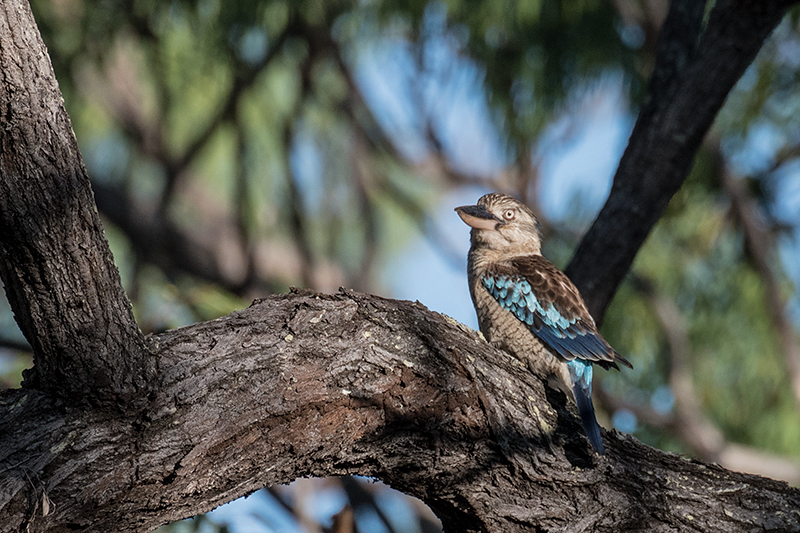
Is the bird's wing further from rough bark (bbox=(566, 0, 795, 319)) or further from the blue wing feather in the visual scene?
rough bark (bbox=(566, 0, 795, 319))

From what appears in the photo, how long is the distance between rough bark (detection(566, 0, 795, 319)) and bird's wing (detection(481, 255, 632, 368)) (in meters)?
0.47

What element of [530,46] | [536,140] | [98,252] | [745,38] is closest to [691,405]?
[536,140]

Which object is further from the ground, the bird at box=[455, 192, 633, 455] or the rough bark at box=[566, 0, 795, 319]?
the rough bark at box=[566, 0, 795, 319]

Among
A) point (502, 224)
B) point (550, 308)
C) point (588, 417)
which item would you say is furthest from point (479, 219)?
point (588, 417)

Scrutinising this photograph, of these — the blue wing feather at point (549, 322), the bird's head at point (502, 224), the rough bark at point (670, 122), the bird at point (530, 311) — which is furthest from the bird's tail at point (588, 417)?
the rough bark at point (670, 122)

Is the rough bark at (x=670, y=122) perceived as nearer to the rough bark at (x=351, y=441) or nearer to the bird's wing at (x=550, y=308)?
the bird's wing at (x=550, y=308)

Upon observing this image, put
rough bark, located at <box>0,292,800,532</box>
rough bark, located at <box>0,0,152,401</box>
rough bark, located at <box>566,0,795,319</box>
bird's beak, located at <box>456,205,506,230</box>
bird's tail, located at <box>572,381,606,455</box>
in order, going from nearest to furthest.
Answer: rough bark, located at <box>0,0,152,401</box>
rough bark, located at <box>0,292,800,532</box>
bird's tail, located at <box>572,381,606,455</box>
rough bark, located at <box>566,0,795,319</box>
bird's beak, located at <box>456,205,506,230</box>

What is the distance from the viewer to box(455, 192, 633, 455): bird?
8.84ft

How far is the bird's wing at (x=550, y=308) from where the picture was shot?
2688 millimetres

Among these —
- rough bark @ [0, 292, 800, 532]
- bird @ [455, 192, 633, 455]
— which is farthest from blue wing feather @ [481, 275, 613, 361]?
rough bark @ [0, 292, 800, 532]

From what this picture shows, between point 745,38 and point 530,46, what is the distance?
180 centimetres

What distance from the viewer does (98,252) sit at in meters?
1.60

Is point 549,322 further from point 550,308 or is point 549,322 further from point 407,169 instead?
point 407,169

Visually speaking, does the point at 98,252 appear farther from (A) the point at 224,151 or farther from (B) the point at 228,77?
(A) the point at 224,151
